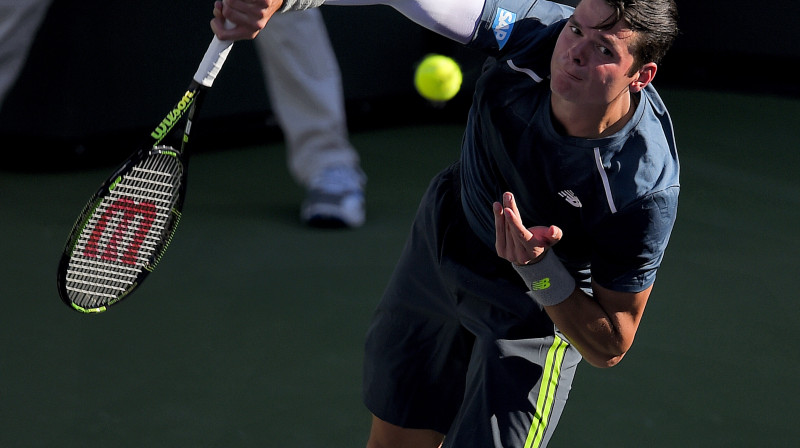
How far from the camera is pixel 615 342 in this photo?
1844 mm

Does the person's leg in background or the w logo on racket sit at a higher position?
the w logo on racket

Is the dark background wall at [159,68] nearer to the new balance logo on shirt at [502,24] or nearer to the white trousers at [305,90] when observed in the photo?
the white trousers at [305,90]

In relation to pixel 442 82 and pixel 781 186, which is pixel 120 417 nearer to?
pixel 442 82

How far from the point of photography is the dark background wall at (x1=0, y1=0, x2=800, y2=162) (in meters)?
4.24

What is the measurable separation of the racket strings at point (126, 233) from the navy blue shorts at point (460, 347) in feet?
1.65

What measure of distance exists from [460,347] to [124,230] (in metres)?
0.74

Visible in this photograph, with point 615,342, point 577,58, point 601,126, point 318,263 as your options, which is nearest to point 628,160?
point 601,126

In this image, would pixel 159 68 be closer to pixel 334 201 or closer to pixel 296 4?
pixel 334 201

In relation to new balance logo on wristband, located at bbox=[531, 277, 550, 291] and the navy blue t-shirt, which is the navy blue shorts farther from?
new balance logo on wristband, located at bbox=[531, 277, 550, 291]

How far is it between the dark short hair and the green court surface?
126 centimetres

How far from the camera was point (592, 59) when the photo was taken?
1694 millimetres

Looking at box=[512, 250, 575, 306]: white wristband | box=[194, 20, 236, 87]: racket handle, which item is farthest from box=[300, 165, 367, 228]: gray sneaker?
box=[512, 250, 575, 306]: white wristband

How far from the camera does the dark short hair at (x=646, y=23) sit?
1682 millimetres

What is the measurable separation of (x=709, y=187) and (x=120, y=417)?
2.75m
